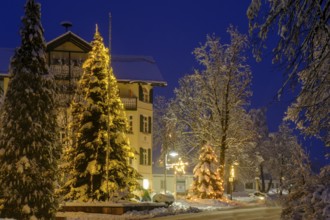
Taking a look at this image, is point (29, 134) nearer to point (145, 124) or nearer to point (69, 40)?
point (69, 40)

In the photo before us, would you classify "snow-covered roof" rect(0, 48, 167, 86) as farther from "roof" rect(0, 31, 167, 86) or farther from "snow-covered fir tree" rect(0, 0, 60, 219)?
"snow-covered fir tree" rect(0, 0, 60, 219)

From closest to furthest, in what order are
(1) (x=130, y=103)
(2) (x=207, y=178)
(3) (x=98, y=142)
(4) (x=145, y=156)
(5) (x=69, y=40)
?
1. (3) (x=98, y=142)
2. (2) (x=207, y=178)
3. (5) (x=69, y=40)
4. (1) (x=130, y=103)
5. (4) (x=145, y=156)

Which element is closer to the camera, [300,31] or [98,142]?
[300,31]

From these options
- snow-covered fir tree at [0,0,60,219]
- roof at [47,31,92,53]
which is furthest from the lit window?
snow-covered fir tree at [0,0,60,219]

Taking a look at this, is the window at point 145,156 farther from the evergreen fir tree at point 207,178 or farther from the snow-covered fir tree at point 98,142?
the snow-covered fir tree at point 98,142

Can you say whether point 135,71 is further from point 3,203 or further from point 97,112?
point 3,203

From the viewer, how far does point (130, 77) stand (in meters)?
53.8

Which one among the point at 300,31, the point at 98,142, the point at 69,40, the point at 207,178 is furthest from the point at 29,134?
the point at 69,40

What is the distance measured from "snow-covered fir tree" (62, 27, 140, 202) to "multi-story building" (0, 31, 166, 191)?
13694 mm

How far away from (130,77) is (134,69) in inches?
71.0

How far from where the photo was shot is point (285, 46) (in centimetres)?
769

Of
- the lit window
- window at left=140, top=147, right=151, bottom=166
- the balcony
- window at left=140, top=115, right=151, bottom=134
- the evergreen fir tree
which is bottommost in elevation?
the evergreen fir tree

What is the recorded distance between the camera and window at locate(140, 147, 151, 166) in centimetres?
5397

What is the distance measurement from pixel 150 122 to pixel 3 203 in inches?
1344
